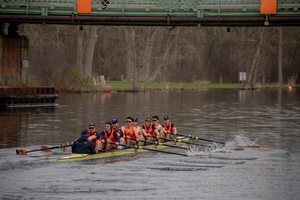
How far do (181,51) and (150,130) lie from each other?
68525 mm

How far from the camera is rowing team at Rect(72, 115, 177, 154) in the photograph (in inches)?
1028

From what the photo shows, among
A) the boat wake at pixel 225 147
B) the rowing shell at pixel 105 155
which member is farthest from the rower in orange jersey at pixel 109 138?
the boat wake at pixel 225 147

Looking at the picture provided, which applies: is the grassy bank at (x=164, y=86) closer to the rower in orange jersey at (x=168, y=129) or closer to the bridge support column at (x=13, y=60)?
the bridge support column at (x=13, y=60)

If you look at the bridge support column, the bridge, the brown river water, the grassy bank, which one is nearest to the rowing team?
the brown river water

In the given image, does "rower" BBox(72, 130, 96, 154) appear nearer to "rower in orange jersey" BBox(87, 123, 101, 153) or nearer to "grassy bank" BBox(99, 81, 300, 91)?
"rower in orange jersey" BBox(87, 123, 101, 153)

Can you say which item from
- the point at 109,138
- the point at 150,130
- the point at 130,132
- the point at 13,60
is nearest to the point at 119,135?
the point at 130,132

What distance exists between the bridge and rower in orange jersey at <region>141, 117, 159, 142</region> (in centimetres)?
1515

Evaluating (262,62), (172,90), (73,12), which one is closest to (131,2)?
(73,12)

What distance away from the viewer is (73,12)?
153ft

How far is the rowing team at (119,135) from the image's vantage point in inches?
1028

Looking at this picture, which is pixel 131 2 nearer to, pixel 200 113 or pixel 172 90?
pixel 200 113

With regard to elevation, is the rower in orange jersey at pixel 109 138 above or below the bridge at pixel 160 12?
below

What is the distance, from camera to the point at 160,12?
46.2 metres

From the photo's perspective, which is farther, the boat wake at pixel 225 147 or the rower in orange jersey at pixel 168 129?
the rower in orange jersey at pixel 168 129
